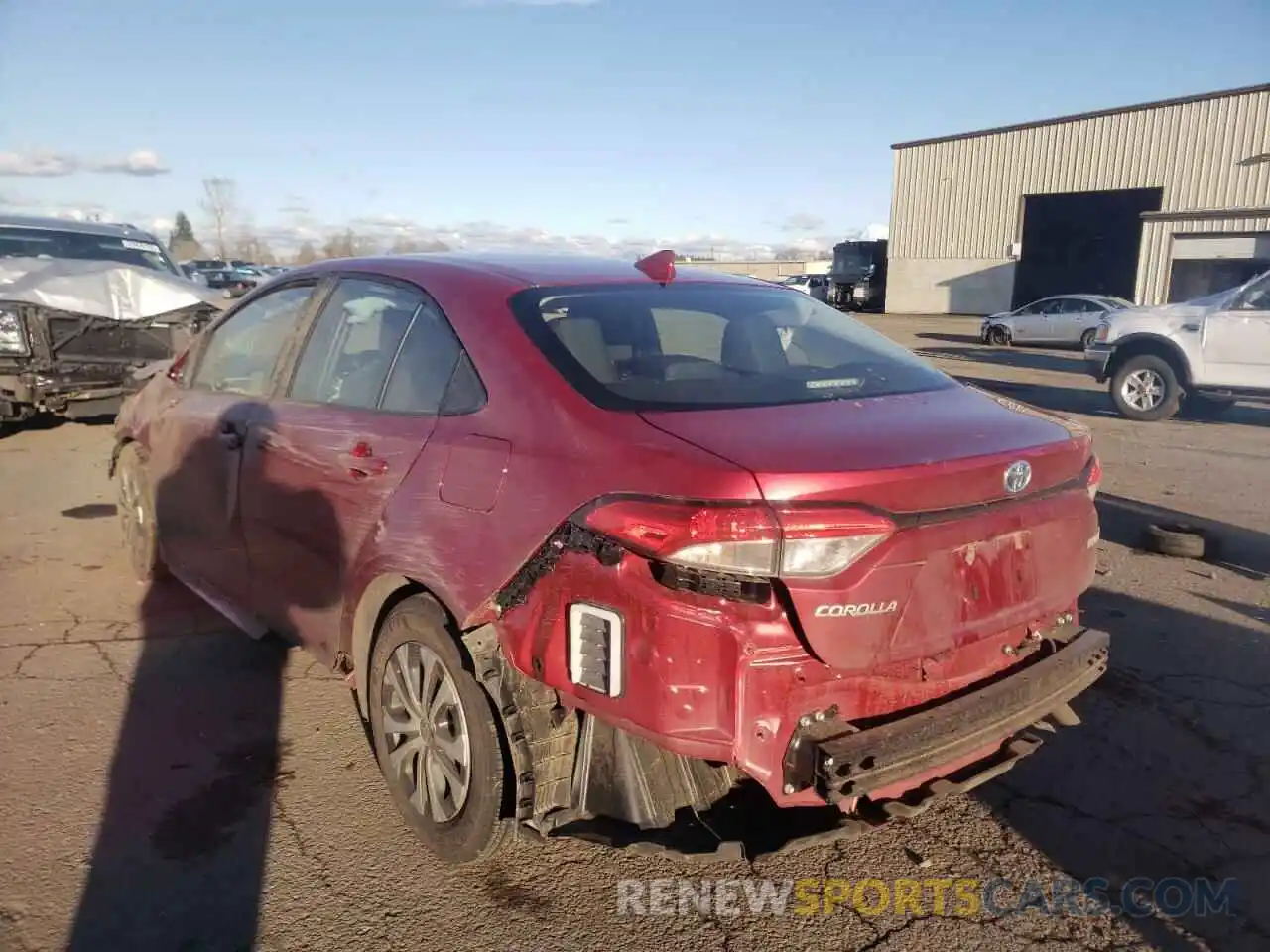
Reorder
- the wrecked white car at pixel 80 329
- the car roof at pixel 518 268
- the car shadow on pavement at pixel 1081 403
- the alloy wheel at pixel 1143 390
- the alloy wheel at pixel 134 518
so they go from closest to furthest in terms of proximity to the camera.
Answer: the car roof at pixel 518 268, the alloy wheel at pixel 134 518, the wrecked white car at pixel 80 329, the alloy wheel at pixel 1143 390, the car shadow on pavement at pixel 1081 403

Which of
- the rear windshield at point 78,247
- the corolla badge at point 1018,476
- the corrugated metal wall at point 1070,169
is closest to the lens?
the corolla badge at point 1018,476

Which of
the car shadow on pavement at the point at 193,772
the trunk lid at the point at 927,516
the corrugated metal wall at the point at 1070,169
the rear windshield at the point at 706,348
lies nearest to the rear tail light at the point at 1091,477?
the trunk lid at the point at 927,516

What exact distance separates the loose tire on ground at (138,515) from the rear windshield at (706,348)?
2963mm

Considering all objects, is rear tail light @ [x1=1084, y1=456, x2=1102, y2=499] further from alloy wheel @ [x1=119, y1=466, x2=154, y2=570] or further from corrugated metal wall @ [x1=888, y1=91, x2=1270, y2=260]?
corrugated metal wall @ [x1=888, y1=91, x2=1270, y2=260]

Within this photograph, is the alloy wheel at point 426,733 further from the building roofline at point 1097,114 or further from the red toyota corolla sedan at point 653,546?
the building roofline at point 1097,114

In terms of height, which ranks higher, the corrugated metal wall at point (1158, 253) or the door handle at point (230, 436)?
the corrugated metal wall at point (1158, 253)

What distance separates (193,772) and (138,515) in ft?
7.32

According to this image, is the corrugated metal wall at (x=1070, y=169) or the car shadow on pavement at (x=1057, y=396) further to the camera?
the corrugated metal wall at (x=1070, y=169)

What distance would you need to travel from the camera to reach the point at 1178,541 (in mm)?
5867

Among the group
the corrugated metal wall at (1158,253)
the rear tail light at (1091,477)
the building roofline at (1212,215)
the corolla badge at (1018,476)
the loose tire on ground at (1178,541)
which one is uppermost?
the building roofline at (1212,215)

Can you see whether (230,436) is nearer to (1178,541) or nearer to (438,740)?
(438,740)

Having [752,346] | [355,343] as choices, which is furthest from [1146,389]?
[355,343]

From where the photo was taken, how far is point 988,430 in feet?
8.67

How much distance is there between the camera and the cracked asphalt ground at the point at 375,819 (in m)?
2.60
